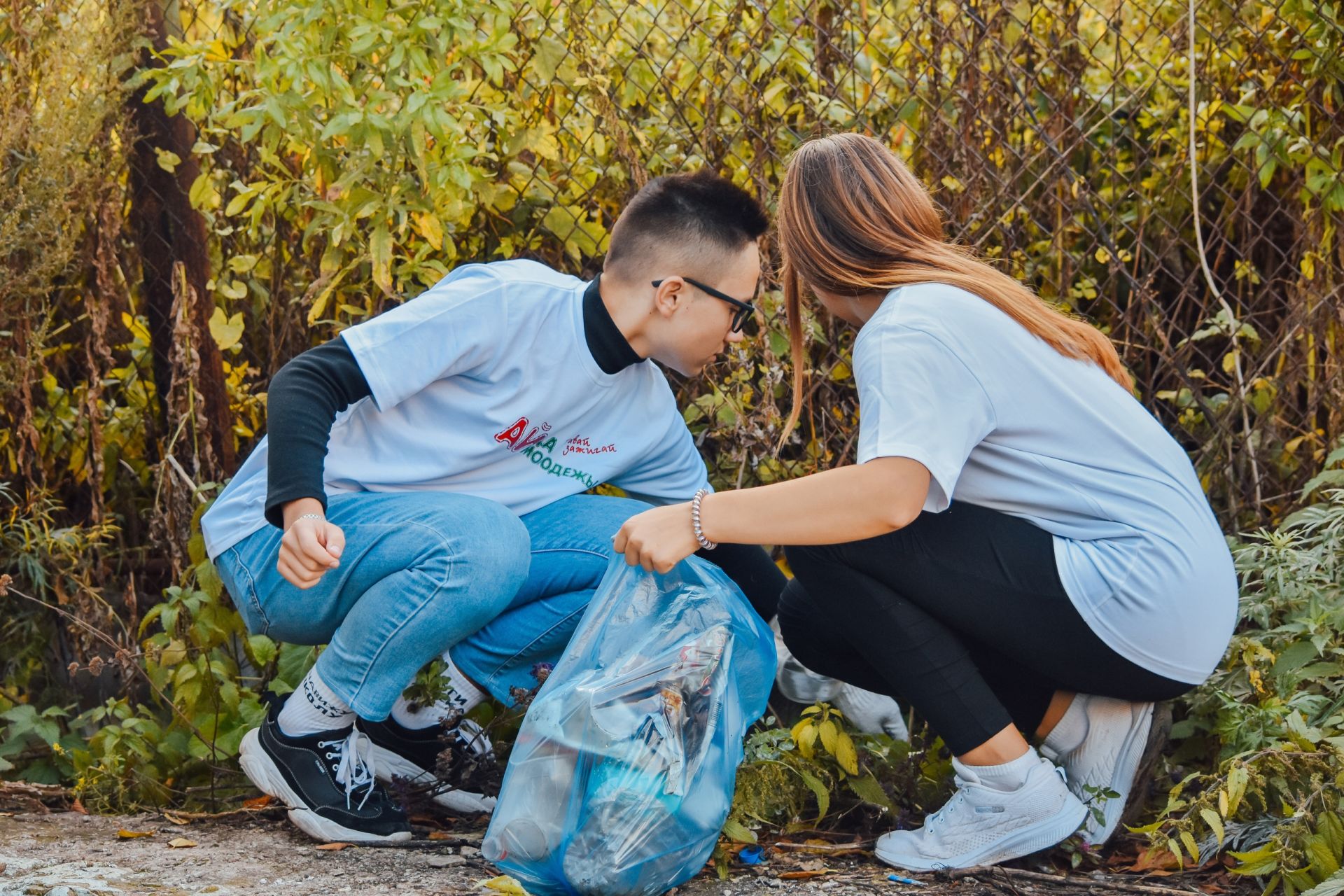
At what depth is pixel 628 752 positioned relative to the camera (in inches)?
73.5

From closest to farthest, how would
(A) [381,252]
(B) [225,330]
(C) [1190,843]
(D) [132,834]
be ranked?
(C) [1190,843] → (D) [132,834] → (A) [381,252] → (B) [225,330]

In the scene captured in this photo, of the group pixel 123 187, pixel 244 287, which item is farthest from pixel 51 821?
pixel 123 187

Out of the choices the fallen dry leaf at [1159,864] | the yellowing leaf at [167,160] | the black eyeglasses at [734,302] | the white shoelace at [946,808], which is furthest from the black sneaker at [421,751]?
the yellowing leaf at [167,160]

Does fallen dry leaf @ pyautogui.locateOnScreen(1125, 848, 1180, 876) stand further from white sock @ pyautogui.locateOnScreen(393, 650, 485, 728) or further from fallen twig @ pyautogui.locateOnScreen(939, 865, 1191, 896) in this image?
white sock @ pyautogui.locateOnScreen(393, 650, 485, 728)

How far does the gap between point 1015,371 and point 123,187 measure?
2356mm

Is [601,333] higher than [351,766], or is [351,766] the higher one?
[601,333]

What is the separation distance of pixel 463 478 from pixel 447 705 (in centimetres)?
44

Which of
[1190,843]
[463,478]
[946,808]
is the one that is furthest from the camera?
[463,478]

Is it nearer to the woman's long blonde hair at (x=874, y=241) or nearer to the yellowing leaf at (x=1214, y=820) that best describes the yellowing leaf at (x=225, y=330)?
the woman's long blonde hair at (x=874, y=241)

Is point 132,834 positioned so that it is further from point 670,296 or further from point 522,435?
point 670,296

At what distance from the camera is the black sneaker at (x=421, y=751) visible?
2.43 m

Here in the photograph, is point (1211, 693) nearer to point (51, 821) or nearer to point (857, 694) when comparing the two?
point (857, 694)

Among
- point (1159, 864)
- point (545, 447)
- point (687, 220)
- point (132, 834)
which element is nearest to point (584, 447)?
point (545, 447)

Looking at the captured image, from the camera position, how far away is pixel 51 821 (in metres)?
2.49
